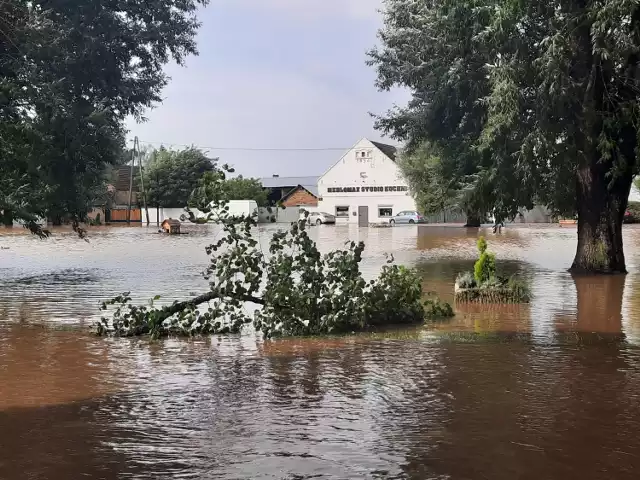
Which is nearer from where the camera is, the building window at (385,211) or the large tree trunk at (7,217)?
the large tree trunk at (7,217)

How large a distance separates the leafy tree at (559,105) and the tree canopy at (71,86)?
31.0ft

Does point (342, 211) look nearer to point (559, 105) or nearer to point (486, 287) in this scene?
point (559, 105)

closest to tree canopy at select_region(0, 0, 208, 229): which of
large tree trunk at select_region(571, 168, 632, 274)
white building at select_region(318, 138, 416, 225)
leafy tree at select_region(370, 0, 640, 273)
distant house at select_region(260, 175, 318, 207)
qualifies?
leafy tree at select_region(370, 0, 640, 273)

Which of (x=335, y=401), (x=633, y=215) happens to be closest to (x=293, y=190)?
(x=633, y=215)

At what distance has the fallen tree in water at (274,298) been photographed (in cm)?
1059

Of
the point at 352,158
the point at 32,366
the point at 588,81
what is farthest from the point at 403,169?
the point at 32,366

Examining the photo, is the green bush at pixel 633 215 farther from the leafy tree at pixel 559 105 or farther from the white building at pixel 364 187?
the leafy tree at pixel 559 105

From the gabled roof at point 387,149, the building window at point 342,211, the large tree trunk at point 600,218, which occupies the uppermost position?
the gabled roof at point 387,149

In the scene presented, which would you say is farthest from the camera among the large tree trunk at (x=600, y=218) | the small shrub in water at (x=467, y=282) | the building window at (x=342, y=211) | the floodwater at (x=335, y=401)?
the building window at (x=342, y=211)

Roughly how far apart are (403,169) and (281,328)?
50918 mm

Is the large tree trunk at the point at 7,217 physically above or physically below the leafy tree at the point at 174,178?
below

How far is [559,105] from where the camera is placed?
16906 mm

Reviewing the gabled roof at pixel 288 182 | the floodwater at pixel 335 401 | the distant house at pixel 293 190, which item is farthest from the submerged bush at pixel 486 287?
the gabled roof at pixel 288 182

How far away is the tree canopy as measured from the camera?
1656cm
